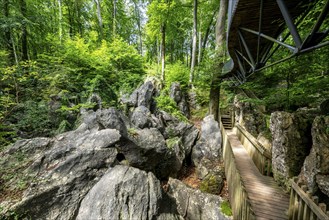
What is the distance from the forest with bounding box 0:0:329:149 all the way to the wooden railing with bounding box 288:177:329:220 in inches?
122

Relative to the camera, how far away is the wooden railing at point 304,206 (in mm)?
2426

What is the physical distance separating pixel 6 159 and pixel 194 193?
5744 mm

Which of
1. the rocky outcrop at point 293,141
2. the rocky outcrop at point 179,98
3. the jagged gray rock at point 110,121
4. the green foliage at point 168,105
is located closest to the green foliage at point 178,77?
the rocky outcrop at point 179,98

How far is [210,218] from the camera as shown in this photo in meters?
4.47

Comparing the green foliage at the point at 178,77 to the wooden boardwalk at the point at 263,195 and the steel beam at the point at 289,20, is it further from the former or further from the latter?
the steel beam at the point at 289,20

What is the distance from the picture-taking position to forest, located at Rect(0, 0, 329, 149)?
562cm

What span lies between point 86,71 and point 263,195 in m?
13.1

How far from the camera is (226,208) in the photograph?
182 inches

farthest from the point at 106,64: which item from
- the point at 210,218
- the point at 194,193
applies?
the point at 210,218

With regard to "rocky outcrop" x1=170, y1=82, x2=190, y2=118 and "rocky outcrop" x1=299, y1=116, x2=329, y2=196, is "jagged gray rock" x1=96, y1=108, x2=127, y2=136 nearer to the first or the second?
"rocky outcrop" x1=299, y1=116, x2=329, y2=196

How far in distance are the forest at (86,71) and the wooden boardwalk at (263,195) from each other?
9.11 feet

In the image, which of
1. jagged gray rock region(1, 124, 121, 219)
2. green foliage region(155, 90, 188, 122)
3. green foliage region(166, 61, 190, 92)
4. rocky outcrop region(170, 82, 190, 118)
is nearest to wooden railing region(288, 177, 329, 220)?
jagged gray rock region(1, 124, 121, 219)

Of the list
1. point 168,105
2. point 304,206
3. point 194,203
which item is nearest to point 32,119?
point 168,105

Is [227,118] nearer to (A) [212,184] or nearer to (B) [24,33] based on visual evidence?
(A) [212,184]
